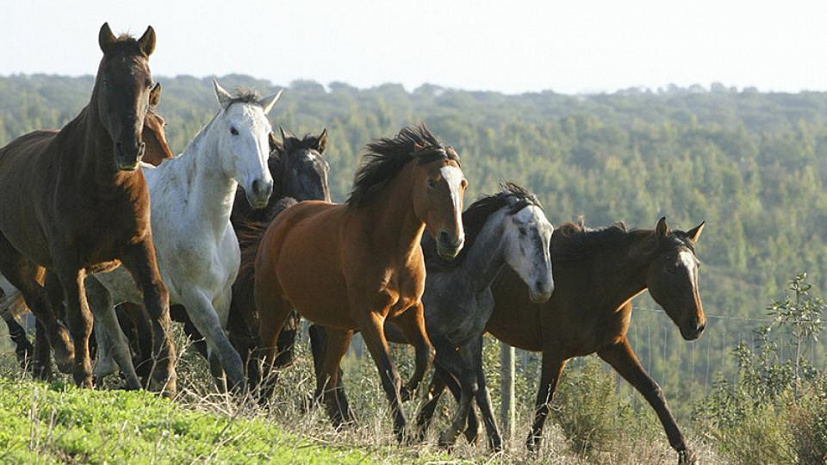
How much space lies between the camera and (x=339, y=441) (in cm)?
773

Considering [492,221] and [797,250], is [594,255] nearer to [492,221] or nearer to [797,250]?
[492,221]

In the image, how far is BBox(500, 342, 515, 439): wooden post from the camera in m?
12.0

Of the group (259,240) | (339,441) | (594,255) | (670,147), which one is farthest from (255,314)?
(670,147)

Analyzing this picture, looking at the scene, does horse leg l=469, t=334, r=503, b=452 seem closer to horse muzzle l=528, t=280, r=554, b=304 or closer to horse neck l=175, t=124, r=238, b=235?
horse muzzle l=528, t=280, r=554, b=304

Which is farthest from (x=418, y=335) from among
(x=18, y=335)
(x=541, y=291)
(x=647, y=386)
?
(x=18, y=335)

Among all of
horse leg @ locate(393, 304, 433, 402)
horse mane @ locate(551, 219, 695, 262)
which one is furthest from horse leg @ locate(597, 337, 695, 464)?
horse leg @ locate(393, 304, 433, 402)

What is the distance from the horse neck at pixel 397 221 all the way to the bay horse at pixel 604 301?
1.37 m

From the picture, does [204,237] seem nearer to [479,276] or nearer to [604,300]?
[479,276]

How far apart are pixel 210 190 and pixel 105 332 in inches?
47.3

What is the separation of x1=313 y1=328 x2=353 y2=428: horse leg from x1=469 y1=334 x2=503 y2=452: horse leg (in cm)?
96

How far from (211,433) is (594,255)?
485 centimetres

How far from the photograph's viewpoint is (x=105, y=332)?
915 centimetres

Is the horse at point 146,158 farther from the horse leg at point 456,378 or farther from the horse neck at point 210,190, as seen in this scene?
the horse leg at point 456,378

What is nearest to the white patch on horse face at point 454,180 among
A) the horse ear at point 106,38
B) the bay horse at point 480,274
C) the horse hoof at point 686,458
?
the bay horse at point 480,274
